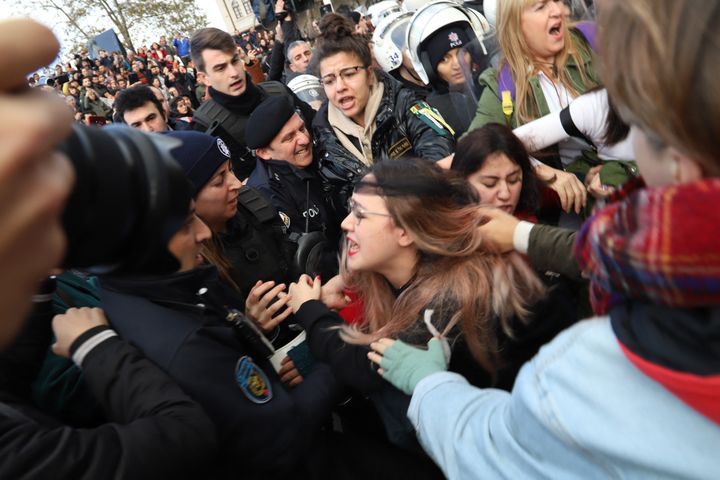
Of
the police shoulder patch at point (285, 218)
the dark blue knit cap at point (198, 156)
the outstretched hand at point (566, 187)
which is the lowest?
the police shoulder patch at point (285, 218)

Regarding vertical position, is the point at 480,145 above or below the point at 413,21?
below

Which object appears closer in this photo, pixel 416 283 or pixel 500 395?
pixel 500 395

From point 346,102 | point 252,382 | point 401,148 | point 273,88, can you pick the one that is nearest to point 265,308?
point 252,382

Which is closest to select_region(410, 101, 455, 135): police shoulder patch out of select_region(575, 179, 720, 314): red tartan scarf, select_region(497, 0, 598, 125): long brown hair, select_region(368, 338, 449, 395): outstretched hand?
select_region(497, 0, 598, 125): long brown hair

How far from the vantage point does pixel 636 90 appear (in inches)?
23.9

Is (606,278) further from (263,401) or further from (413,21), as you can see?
(413,21)

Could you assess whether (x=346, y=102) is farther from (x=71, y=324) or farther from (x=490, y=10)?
(x=71, y=324)

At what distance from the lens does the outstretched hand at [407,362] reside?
1.33m

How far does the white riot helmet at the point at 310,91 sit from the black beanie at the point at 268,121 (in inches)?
79.5

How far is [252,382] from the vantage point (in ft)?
4.59

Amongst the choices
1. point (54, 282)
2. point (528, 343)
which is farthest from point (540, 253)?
point (54, 282)

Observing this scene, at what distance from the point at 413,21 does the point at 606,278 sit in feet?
10.3

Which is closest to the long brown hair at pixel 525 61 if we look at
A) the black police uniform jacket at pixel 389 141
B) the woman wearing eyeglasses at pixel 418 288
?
the black police uniform jacket at pixel 389 141

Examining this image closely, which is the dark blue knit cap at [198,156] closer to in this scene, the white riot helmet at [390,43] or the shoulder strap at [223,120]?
the shoulder strap at [223,120]
